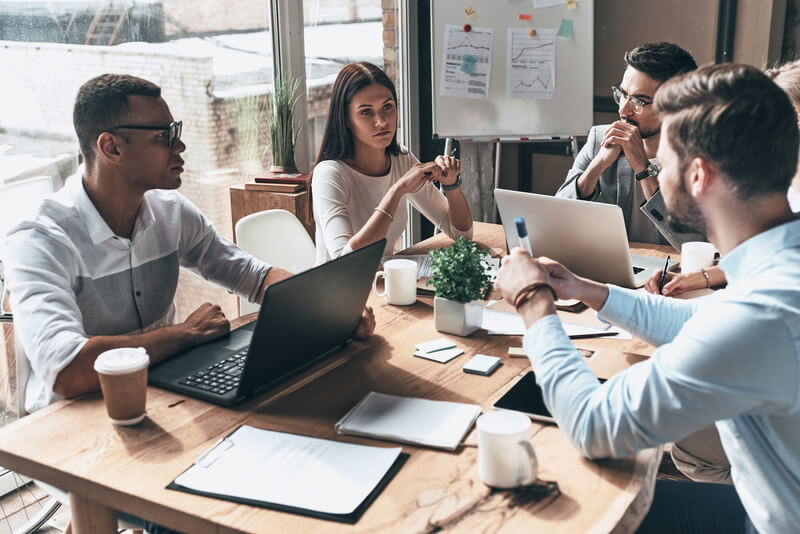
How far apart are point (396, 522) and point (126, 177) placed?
1.11m

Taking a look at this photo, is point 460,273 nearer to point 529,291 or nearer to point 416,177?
point 529,291

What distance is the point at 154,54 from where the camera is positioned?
2807 mm

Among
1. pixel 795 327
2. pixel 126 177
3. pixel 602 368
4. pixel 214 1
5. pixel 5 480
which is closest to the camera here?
pixel 795 327

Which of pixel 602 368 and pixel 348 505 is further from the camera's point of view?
pixel 602 368

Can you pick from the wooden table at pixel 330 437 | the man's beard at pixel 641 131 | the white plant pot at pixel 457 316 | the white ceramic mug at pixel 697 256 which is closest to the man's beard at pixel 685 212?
the wooden table at pixel 330 437

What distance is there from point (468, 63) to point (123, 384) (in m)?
2.85

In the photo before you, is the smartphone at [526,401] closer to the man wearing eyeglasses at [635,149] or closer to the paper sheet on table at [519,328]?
the paper sheet on table at [519,328]

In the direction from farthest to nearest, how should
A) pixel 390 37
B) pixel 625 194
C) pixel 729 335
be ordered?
pixel 390 37
pixel 625 194
pixel 729 335

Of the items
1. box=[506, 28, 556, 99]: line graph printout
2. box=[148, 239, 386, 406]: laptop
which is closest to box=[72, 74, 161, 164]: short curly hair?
box=[148, 239, 386, 406]: laptop

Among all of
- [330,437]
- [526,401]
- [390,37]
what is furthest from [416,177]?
[390,37]

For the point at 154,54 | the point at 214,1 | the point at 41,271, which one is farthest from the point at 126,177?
the point at 214,1

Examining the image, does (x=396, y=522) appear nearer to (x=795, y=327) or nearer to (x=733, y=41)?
(x=795, y=327)

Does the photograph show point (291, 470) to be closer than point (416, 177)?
Yes

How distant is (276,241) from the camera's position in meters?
2.44
